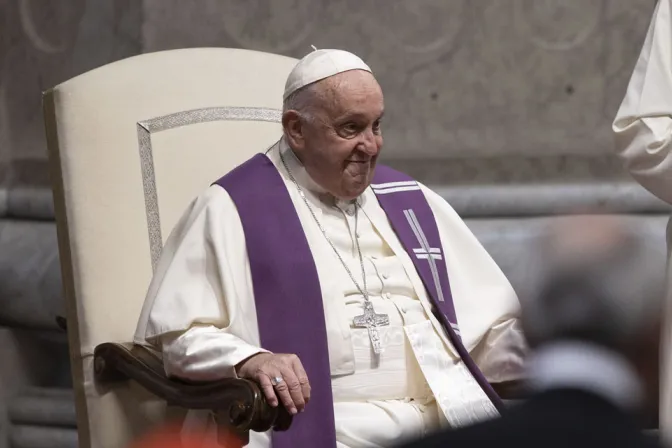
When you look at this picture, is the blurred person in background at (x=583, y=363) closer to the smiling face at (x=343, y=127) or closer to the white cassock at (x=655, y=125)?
the smiling face at (x=343, y=127)

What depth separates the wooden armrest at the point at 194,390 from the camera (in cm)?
269

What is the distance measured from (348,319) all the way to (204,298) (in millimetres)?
404

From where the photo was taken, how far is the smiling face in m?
3.25

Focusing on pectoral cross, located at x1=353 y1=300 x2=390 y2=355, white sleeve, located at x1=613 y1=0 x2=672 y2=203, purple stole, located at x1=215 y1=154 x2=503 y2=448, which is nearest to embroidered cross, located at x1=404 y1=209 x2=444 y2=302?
purple stole, located at x1=215 y1=154 x2=503 y2=448

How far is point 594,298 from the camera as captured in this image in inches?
33.9

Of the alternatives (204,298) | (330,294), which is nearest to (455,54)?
(330,294)

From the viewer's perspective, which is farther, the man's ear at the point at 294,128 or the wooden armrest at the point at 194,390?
the man's ear at the point at 294,128

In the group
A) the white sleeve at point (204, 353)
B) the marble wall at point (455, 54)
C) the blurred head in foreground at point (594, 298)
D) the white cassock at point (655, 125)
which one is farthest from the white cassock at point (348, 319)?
the blurred head in foreground at point (594, 298)

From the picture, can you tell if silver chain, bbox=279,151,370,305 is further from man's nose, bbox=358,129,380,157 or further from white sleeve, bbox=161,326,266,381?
white sleeve, bbox=161,326,266,381

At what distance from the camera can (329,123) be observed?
3.26 meters

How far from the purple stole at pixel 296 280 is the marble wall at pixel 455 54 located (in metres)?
1.42

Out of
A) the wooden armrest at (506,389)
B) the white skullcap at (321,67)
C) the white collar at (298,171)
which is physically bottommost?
the wooden armrest at (506,389)

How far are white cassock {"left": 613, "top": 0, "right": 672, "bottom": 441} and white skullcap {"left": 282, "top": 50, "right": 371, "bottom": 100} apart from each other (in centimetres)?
79

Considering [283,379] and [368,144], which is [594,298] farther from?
[368,144]
